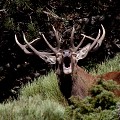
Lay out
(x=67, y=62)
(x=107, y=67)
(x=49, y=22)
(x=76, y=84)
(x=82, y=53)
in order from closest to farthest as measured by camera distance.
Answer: (x=67, y=62), (x=76, y=84), (x=82, y=53), (x=107, y=67), (x=49, y=22)

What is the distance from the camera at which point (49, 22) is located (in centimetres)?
1416

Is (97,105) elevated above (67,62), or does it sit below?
above

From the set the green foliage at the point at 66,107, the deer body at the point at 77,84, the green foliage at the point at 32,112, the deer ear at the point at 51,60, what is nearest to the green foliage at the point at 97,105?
the green foliage at the point at 66,107

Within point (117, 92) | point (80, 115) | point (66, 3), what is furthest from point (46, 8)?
point (80, 115)

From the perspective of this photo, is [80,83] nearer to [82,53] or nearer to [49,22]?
[82,53]

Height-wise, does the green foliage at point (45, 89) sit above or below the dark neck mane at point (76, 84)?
below

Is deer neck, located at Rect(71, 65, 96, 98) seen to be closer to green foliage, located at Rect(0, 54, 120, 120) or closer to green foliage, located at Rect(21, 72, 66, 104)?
green foliage, located at Rect(0, 54, 120, 120)

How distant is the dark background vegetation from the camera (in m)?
13.7

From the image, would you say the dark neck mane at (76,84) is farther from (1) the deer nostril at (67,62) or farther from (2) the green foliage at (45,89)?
(2) the green foliage at (45,89)

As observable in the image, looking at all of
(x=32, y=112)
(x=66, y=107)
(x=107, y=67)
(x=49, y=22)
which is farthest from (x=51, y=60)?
Result: (x=49, y=22)

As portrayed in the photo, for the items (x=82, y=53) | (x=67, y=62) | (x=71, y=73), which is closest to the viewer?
(x=67, y=62)

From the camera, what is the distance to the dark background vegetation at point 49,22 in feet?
44.9

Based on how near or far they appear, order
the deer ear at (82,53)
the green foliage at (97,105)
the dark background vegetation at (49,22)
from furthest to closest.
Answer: the dark background vegetation at (49,22), the deer ear at (82,53), the green foliage at (97,105)

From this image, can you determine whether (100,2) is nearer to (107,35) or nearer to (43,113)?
(107,35)
